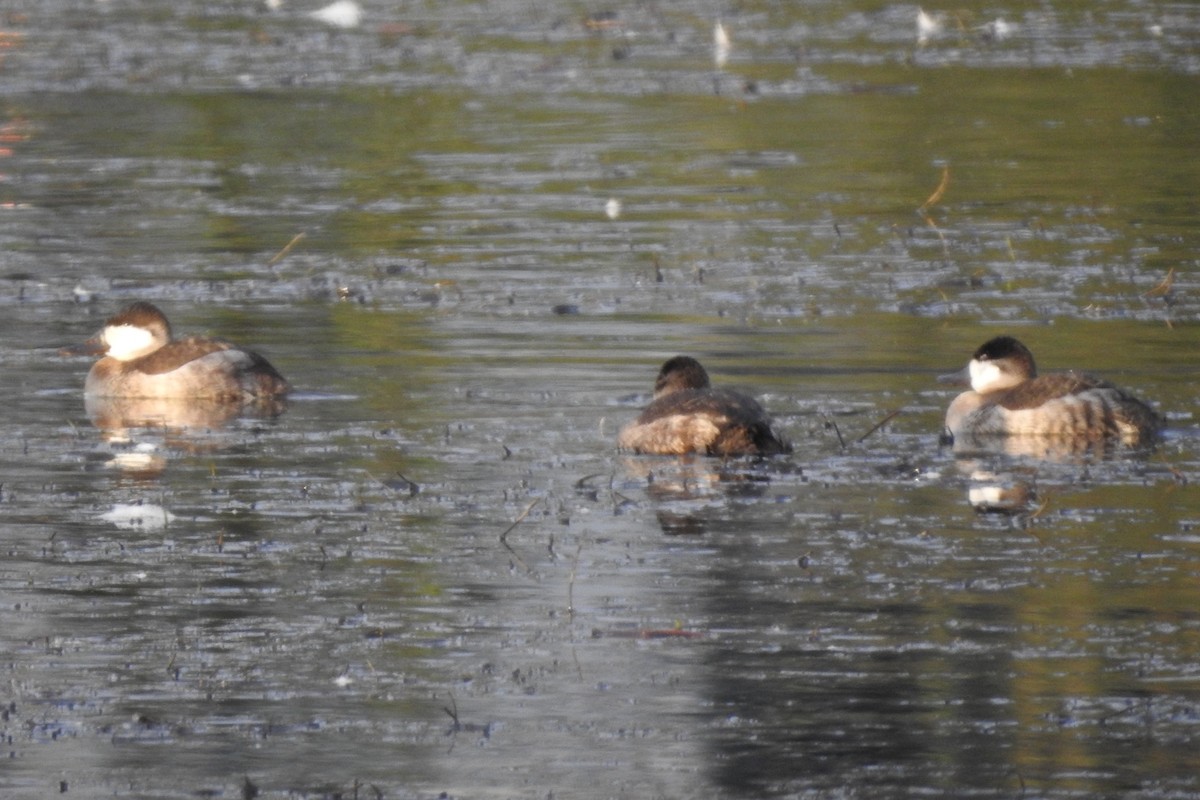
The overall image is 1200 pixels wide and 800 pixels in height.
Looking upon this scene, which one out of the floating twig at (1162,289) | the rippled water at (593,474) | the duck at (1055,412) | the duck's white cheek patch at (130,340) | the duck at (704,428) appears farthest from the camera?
the floating twig at (1162,289)

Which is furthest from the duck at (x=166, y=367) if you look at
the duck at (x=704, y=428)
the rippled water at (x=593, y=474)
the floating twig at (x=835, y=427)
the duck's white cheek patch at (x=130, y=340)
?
the floating twig at (x=835, y=427)

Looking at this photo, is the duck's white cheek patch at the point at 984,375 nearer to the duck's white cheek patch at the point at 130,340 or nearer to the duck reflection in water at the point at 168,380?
the duck reflection in water at the point at 168,380

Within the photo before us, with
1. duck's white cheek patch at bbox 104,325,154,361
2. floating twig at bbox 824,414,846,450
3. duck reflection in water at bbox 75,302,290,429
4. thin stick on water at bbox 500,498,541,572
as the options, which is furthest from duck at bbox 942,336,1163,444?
duck's white cheek patch at bbox 104,325,154,361

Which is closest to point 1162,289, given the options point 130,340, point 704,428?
point 704,428

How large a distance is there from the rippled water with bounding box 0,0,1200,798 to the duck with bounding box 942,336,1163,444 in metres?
0.25

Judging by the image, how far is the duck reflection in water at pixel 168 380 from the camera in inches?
562

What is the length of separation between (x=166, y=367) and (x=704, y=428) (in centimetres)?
392

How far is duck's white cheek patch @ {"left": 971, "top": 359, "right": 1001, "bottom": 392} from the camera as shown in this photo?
13.3 metres

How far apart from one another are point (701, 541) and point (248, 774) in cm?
333

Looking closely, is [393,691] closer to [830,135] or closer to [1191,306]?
[1191,306]

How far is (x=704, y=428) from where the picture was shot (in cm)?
1234

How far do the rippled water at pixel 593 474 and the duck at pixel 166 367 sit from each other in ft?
0.93

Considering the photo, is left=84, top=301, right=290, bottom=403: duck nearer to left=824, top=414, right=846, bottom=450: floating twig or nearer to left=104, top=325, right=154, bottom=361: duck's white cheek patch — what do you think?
left=104, top=325, right=154, bottom=361: duck's white cheek patch

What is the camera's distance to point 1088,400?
41.5 ft
